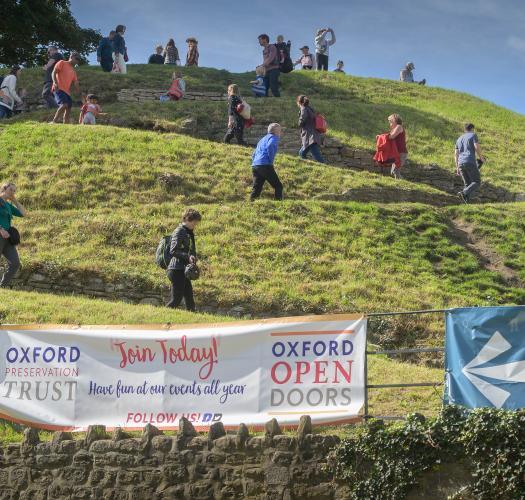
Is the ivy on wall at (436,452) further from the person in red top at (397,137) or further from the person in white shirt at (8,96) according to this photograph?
the person in white shirt at (8,96)

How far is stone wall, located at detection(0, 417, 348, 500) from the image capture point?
1004cm

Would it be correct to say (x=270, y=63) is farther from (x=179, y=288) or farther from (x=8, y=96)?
(x=179, y=288)

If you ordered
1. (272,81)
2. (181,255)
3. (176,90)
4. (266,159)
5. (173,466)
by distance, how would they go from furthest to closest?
(272,81), (176,90), (266,159), (181,255), (173,466)

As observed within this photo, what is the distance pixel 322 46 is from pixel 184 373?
27967 millimetres

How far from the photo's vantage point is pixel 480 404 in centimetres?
946

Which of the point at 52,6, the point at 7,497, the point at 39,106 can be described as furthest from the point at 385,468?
the point at 52,6

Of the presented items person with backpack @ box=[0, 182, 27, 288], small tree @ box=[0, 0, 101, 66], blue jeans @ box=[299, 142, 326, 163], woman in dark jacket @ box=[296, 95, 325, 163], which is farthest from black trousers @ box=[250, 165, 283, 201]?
small tree @ box=[0, 0, 101, 66]

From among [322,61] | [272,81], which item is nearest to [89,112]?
[272,81]

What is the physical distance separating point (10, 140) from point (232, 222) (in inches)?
292

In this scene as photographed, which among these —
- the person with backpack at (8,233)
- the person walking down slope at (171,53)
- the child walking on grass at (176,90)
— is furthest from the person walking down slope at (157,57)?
the person with backpack at (8,233)

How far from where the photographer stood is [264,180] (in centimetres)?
2081

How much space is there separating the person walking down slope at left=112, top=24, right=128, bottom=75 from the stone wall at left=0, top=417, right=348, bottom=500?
24799 mm

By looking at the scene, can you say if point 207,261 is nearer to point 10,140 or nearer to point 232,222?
point 232,222

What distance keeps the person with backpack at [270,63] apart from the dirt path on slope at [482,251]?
33.2ft
